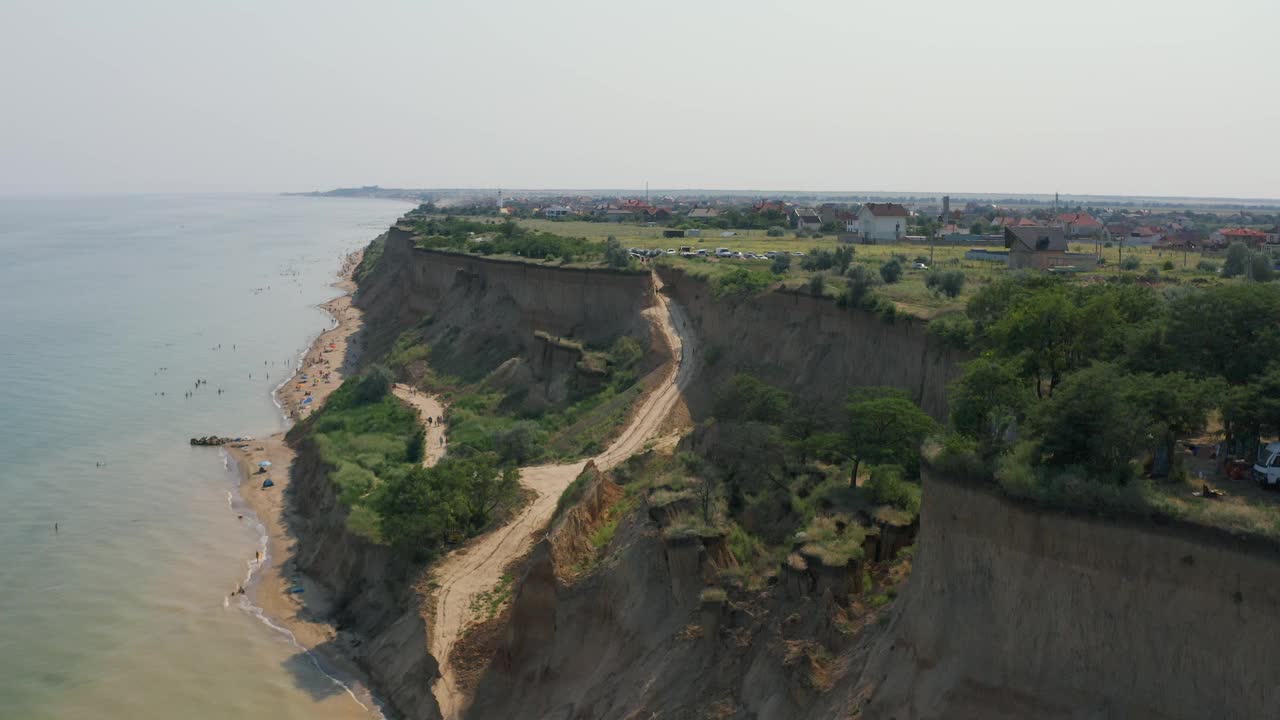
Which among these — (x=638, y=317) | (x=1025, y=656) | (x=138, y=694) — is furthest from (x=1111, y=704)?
(x=638, y=317)

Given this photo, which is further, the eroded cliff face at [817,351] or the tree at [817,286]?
the tree at [817,286]

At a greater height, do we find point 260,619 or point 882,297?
point 882,297

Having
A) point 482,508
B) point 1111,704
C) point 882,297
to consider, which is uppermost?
point 882,297

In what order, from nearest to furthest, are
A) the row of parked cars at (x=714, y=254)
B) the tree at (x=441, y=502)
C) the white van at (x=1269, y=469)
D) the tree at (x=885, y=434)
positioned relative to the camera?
1. the white van at (x=1269, y=469)
2. the tree at (x=885, y=434)
3. the tree at (x=441, y=502)
4. the row of parked cars at (x=714, y=254)

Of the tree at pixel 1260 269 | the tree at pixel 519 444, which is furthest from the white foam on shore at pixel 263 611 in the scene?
the tree at pixel 1260 269

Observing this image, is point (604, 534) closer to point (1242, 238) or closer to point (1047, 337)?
point (1047, 337)

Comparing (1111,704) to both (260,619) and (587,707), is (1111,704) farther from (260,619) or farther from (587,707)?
(260,619)

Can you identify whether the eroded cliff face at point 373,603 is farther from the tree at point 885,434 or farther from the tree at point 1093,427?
the tree at point 1093,427
